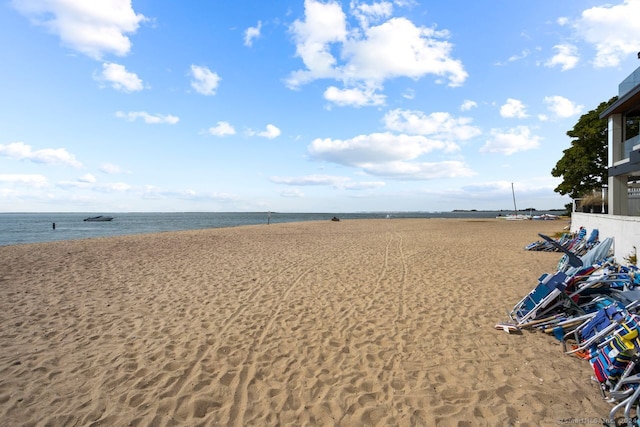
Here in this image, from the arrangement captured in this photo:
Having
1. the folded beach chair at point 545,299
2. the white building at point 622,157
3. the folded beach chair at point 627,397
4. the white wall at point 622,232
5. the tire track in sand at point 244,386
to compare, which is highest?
the white building at point 622,157

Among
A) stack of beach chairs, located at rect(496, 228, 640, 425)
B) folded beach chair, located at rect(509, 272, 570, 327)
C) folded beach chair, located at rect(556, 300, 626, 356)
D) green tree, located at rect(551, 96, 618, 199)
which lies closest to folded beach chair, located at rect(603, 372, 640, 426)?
stack of beach chairs, located at rect(496, 228, 640, 425)

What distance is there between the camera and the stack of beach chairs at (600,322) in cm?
328

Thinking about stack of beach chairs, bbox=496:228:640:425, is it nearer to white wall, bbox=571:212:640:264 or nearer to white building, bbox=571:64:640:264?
white wall, bbox=571:212:640:264

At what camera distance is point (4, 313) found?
6.44m

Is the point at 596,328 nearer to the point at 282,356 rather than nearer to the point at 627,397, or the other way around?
the point at 627,397

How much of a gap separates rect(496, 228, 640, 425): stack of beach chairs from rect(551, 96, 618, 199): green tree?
83.2ft

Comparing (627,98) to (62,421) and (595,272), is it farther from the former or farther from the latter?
(62,421)

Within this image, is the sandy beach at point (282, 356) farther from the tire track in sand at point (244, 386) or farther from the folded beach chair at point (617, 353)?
the folded beach chair at point (617, 353)

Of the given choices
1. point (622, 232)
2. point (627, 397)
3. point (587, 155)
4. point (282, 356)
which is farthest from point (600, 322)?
point (587, 155)

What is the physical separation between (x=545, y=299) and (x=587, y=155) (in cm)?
2775

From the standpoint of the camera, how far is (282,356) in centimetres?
457

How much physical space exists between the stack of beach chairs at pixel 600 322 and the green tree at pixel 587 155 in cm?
2535

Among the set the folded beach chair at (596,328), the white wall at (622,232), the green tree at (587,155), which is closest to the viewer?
the folded beach chair at (596,328)

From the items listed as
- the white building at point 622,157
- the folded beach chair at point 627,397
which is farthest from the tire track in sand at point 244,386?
the white building at point 622,157
